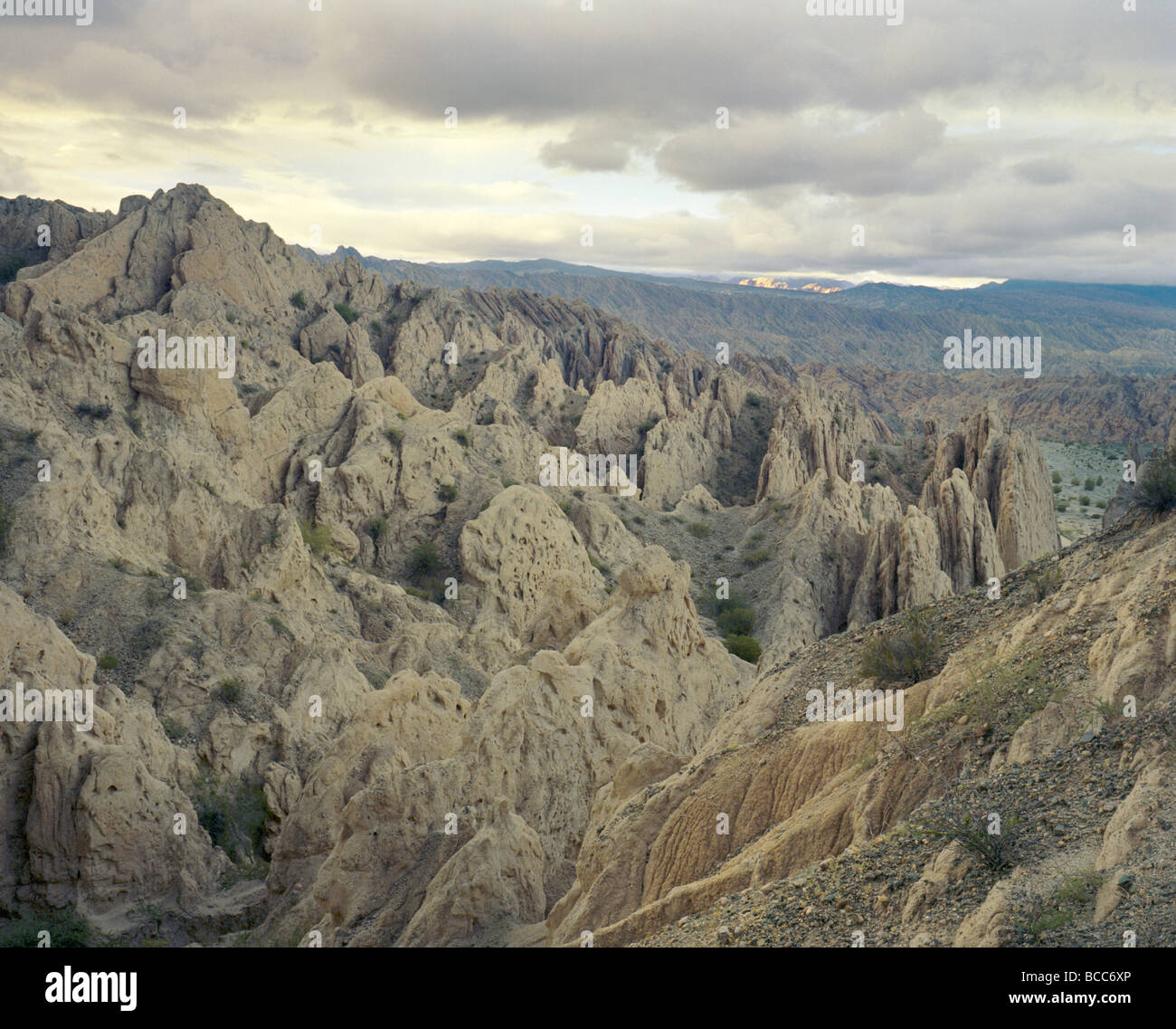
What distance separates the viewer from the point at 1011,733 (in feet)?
27.4

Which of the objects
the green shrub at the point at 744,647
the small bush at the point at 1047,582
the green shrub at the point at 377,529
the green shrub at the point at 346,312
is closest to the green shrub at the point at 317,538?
the green shrub at the point at 377,529

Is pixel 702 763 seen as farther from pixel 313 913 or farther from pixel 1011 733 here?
pixel 313 913

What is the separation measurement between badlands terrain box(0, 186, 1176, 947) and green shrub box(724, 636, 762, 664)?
0.12 meters

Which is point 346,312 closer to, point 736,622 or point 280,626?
point 736,622

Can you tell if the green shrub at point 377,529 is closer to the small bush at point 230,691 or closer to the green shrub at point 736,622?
the green shrub at point 736,622

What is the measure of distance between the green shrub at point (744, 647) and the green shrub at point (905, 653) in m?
28.0

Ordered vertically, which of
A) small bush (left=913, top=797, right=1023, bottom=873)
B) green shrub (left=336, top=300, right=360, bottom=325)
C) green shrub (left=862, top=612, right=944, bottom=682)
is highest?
green shrub (left=336, top=300, right=360, bottom=325)

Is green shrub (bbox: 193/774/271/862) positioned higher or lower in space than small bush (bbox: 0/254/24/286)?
lower

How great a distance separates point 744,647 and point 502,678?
974 inches

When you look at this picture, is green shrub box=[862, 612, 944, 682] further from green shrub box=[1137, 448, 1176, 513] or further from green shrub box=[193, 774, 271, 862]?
green shrub box=[193, 774, 271, 862]

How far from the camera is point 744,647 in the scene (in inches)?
1570

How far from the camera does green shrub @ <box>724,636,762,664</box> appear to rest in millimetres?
39344

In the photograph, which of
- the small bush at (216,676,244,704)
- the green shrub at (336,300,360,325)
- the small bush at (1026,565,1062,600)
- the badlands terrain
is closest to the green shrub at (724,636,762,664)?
the badlands terrain
